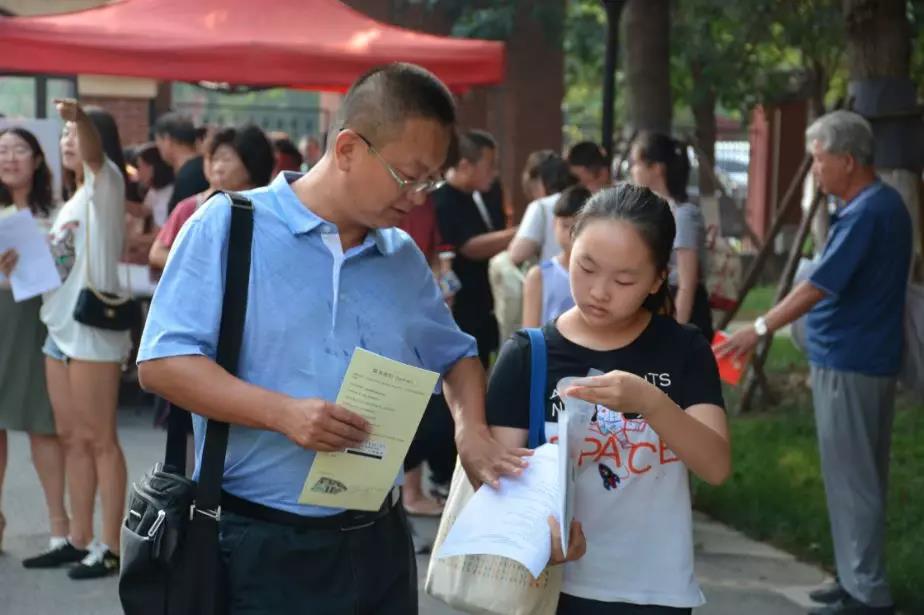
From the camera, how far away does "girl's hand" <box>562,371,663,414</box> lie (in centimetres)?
293

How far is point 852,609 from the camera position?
612 cm

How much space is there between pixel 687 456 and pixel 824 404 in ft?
10.6

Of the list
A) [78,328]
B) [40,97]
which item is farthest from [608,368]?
[40,97]

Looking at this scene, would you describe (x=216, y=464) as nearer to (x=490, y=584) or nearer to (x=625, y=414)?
(x=490, y=584)

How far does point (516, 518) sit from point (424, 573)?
12.5 feet

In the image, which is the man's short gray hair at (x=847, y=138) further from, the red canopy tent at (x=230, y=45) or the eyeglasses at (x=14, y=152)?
the eyeglasses at (x=14, y=152)

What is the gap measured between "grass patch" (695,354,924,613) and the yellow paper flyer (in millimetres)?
3953

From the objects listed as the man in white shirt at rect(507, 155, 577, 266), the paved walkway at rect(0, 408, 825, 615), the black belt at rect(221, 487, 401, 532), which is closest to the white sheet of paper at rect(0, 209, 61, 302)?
the paved walkway at rect(0, 408, 825, 615)

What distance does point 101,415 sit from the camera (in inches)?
264

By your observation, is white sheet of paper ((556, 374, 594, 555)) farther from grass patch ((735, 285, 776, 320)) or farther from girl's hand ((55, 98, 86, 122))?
grass patch ((735, 285, 776, 320))

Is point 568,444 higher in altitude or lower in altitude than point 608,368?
lower

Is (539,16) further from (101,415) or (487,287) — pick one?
(101,415)

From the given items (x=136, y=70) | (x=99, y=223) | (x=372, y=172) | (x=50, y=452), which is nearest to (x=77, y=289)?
(x=99, y=223)

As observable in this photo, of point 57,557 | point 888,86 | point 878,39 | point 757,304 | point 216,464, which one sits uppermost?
point 878,39
